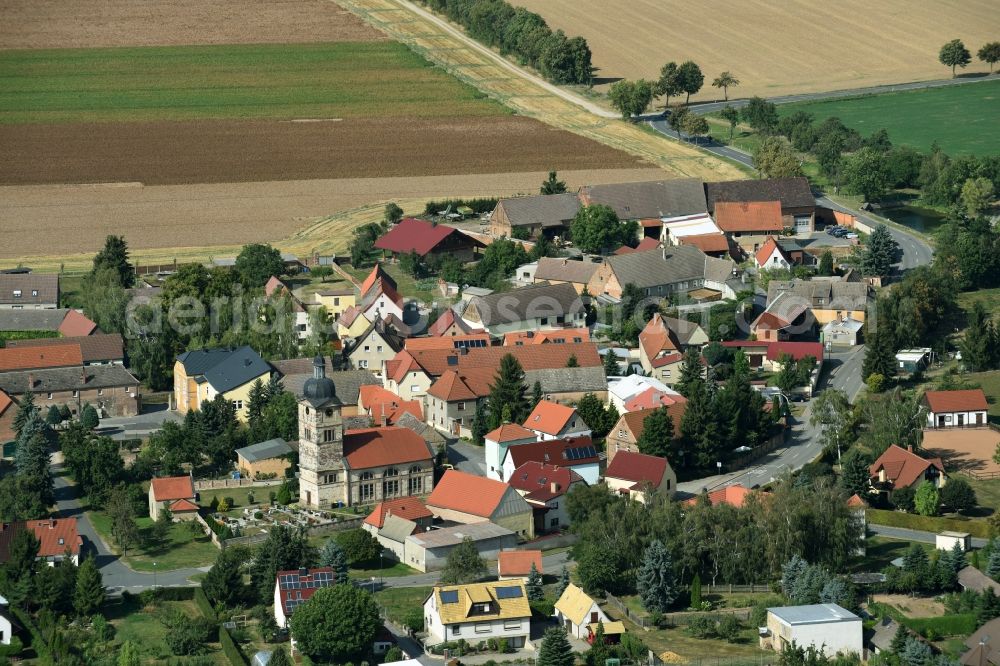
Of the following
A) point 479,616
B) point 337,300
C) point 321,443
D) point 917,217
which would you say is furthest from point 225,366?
point 917,217

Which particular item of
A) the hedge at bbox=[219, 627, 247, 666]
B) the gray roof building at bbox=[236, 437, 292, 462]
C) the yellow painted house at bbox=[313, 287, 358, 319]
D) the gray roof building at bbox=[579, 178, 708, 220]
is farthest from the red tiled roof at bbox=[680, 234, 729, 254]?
the hedge at bbox=[219, 627, 247, 666]

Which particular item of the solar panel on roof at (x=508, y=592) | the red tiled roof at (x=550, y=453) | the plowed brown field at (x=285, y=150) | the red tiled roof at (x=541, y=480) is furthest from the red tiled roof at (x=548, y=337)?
the plowed brown field at (x=285, y=150)

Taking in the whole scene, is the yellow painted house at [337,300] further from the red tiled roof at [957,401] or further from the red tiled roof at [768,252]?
the red tiled roof at [957,401]

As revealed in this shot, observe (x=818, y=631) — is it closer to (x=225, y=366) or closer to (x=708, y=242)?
(x=225, y=366)

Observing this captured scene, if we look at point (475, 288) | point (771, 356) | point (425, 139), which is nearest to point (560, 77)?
point (425, 139)

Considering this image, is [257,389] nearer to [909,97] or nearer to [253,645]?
[253,645]

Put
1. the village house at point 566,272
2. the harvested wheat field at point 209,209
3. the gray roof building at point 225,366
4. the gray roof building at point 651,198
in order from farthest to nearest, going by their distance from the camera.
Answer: the gray roof building at point 651,198 < the harvested wheat field at point 209,209 < the village house at point 566,272 < the gray roof building at point 225,366
